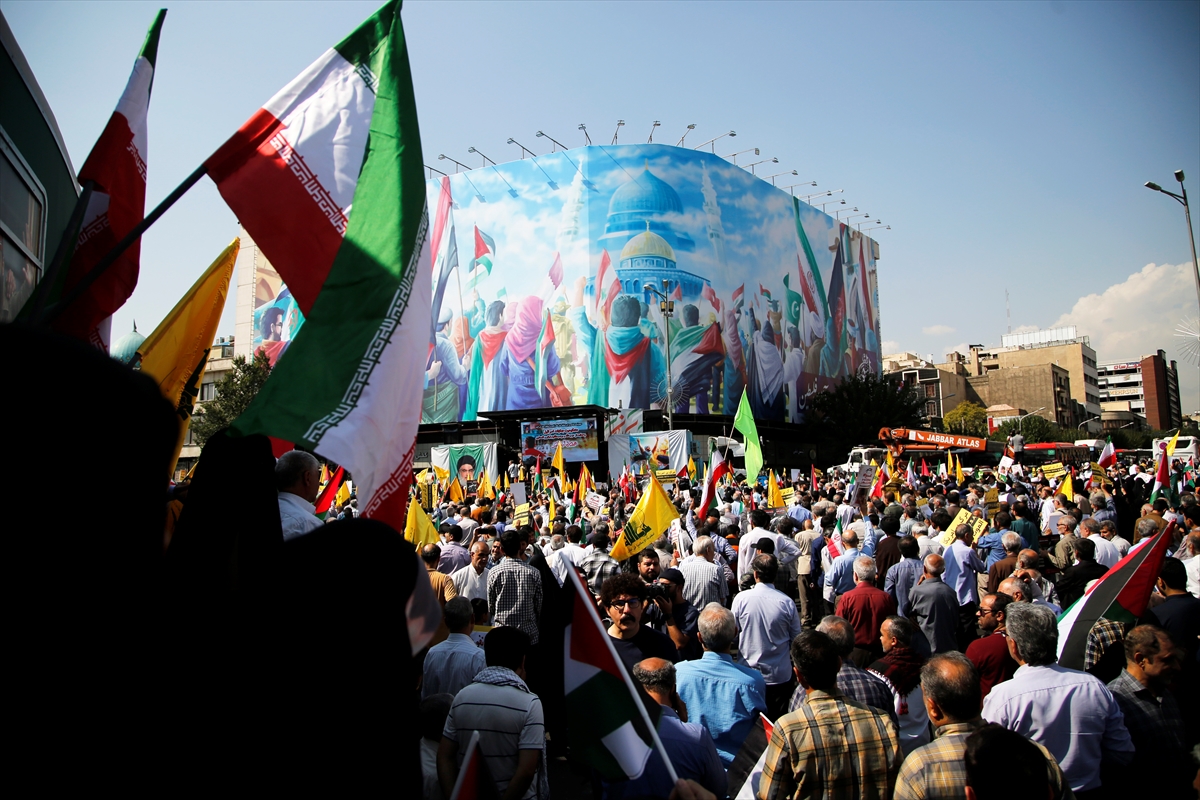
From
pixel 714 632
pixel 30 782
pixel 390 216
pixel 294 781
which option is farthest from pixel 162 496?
pixel 714 632

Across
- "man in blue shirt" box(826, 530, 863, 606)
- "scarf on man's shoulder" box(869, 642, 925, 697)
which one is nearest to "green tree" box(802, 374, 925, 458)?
"man in blue shirt" box(826, 530, 863, 606)

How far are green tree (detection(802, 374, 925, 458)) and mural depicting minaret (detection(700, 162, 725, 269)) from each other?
1298 cm

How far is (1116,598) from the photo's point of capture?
4.71 metres

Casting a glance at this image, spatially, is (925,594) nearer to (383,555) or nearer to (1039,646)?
(1039,646)

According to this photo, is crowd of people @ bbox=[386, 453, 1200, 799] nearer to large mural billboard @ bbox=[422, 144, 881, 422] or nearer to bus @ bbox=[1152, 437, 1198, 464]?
bus @ bbox=[1152, 437, 1198, 464]

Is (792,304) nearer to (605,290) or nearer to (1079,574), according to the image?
(605,290)

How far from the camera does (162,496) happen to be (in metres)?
0.92

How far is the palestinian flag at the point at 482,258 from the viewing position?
51.8 m

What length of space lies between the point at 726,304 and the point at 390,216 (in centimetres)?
4879

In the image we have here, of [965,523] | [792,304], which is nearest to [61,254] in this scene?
[965,523]

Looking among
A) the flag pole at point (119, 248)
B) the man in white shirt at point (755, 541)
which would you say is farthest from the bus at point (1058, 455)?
the flag pole at point (119, 248)

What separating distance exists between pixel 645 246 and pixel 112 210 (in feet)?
151

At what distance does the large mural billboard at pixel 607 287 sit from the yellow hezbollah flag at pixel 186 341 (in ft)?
140

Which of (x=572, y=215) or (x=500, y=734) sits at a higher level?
(x=572, y=215)
